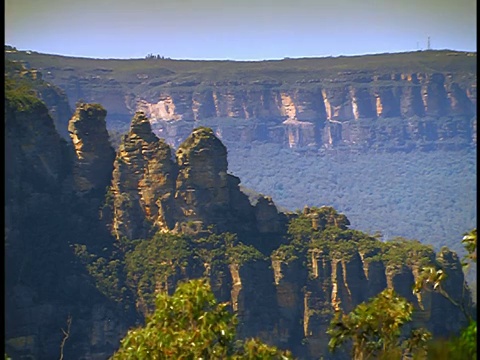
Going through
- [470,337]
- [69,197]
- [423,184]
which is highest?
[470,337]

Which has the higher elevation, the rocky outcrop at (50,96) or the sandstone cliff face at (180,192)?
the rocky outcrop at (50,96)

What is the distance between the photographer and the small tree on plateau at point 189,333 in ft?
50.0

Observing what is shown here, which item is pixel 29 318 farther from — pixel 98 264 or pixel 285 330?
pixel 285 330

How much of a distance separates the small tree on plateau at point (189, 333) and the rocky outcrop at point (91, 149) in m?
28.7

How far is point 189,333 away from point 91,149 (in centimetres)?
3006

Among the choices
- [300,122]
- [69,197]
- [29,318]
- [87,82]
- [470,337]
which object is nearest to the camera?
[470,337]

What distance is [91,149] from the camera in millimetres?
45125

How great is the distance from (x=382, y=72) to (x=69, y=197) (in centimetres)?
3225

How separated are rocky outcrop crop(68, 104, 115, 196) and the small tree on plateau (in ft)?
94.2

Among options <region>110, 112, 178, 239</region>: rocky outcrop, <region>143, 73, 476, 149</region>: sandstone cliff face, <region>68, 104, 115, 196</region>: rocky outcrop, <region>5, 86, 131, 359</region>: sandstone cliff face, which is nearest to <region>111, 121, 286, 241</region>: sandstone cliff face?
<region>110, 112, 178, 239</region>: rocky outcrop

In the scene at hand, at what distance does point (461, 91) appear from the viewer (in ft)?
242

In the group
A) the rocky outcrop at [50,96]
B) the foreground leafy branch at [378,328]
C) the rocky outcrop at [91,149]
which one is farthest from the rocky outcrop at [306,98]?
the foreground leafy branch at [378,328]

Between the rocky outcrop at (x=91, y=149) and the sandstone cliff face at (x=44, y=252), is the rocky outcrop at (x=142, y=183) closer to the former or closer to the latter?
the rocky outcrop at (x=91, y=149)

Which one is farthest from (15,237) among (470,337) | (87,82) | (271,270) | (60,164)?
(470,337)
